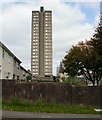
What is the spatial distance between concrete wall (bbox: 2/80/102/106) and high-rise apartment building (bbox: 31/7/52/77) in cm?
8688

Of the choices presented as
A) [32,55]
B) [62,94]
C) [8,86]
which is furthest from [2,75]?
[32,55]

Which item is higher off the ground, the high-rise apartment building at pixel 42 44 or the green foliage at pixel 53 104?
the high-rise apartment building at pixel 42 44

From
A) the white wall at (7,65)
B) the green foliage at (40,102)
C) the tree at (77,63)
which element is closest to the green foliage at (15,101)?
the green foliage at (40,102)

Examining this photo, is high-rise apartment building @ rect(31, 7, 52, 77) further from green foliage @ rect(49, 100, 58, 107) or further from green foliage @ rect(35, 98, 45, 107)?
green foliage @ rect(49, 100, 58, 107)

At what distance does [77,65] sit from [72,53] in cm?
208

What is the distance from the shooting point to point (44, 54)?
10800cm

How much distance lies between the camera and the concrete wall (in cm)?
1703

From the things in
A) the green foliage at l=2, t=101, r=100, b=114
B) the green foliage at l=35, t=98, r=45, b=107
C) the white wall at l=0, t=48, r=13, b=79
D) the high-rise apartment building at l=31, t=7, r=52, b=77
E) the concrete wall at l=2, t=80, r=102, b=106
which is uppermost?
the high-rise apartment building at l=31, t=7, r=52, b=77

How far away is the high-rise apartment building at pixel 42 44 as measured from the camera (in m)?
105

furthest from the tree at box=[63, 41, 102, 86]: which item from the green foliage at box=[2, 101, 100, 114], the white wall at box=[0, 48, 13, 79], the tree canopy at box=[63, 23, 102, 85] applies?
the green foliage at box=[2, 101, 100, 114]

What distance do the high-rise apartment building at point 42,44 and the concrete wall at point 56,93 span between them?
86881 mm

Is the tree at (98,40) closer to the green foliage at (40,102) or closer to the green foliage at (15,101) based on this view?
the green foliage at (40,102)

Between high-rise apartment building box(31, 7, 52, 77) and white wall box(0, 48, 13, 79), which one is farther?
high-rise apartment building box(31, 7, 52, 77)

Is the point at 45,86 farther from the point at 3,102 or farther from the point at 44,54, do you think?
the point at 44,54
